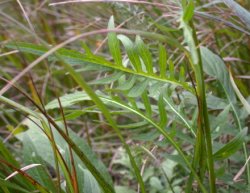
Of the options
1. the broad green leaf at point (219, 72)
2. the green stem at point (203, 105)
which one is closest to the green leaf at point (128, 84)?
the green stem at point (203, 105)

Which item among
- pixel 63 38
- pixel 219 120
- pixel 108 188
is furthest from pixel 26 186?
pixel 63 38

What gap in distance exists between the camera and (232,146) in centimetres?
75

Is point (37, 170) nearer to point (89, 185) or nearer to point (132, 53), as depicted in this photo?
point (89, 185)

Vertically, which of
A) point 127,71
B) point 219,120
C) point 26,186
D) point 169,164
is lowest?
point 169,164

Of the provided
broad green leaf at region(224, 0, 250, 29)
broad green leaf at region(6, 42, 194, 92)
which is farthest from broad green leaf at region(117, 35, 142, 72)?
broad green leaf at region(224, 0, 250, 29)

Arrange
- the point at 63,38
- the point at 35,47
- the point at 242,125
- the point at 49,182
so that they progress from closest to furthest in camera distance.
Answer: the point at 35,47 < the point at 49,182 < the point at 242,125 < the point at 63,38

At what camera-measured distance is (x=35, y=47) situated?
2.34 ft

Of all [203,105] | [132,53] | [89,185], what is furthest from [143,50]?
[89,185]

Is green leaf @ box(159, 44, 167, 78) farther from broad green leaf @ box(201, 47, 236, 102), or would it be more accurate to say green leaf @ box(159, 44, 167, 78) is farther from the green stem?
broad green leaf @ box(201, 47, 236, 102)

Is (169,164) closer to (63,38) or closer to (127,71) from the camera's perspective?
(127,71)

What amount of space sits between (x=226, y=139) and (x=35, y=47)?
22.4 inches

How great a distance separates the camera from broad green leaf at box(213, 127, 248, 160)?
75cm

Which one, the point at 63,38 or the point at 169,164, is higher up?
the point at 63,38

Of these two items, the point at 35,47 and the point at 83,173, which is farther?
the point at 83,173
